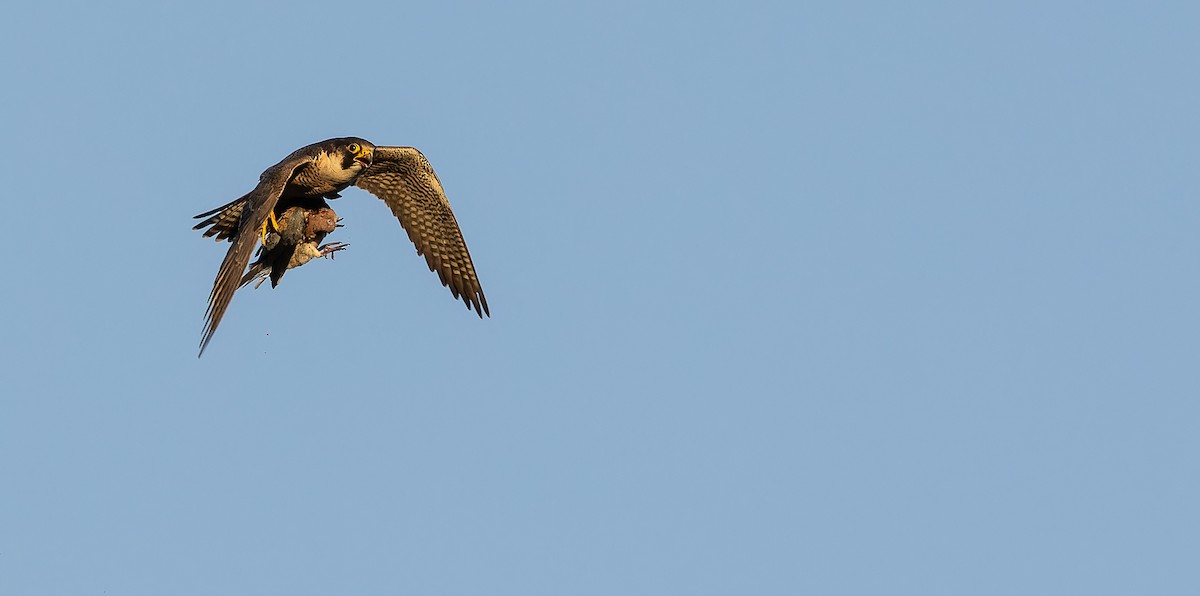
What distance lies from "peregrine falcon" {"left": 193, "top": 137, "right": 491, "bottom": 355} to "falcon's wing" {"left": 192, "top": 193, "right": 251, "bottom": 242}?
0.04ft

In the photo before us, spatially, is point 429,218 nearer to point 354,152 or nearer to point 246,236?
point 354,152

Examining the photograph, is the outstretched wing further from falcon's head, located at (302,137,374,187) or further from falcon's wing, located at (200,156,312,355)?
falcon's wing, located at (200,156,312,355)

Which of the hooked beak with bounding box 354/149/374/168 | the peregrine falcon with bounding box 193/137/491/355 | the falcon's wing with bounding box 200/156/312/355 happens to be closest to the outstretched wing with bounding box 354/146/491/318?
the peregrine falcon with bounding box 193/137/491/355

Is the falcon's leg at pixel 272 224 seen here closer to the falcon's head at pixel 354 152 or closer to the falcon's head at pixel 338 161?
the falcon's head at pixel 338 161

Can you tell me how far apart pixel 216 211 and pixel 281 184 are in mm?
1857

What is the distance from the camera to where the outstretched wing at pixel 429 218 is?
1927 cm

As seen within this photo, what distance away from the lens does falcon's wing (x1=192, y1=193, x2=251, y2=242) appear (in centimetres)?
1772

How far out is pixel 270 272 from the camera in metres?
17.2

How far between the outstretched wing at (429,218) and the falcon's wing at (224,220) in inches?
74.9

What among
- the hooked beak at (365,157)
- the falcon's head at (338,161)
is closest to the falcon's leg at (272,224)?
the falcon's head at (338,161)

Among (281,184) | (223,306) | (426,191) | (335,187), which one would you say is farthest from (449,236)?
(223,306)

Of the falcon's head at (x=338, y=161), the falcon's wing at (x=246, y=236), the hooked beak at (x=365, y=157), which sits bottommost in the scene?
the falcon's wing at (x=246, y=236)

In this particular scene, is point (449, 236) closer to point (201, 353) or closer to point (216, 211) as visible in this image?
point (216, 211)

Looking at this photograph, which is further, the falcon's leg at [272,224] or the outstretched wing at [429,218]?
the outstretched wing at [429,218]
